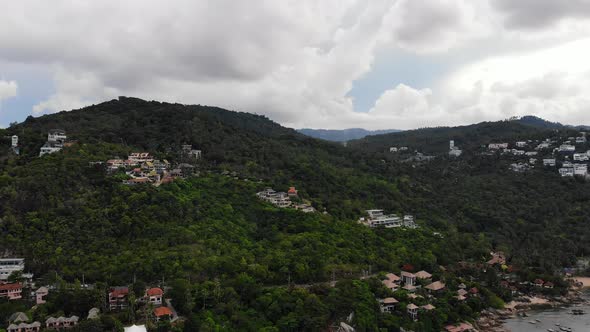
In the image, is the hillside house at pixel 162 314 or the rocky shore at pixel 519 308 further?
the rocky shore at pixel 519 308

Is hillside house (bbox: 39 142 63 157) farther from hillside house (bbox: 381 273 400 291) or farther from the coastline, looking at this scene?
the coastline

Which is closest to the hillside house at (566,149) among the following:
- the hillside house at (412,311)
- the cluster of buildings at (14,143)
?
the hillside house at (412,311)

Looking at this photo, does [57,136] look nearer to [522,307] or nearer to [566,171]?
[522,307]

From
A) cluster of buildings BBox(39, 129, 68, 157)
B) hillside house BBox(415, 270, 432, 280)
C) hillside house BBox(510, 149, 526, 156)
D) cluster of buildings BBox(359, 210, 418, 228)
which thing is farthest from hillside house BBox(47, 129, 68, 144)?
hillside house BBox(510, 149, 526, 156)

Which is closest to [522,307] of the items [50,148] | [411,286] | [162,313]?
[411,286]

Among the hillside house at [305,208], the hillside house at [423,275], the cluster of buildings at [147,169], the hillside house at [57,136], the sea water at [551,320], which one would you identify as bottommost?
the sea water at [551,320]

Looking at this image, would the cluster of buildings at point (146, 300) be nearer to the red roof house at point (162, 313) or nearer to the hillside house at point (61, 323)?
the red roof house at point (162, 313)

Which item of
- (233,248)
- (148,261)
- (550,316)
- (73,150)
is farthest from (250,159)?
(550,316)

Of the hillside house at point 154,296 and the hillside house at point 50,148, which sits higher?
the hillside house at point 50,148
